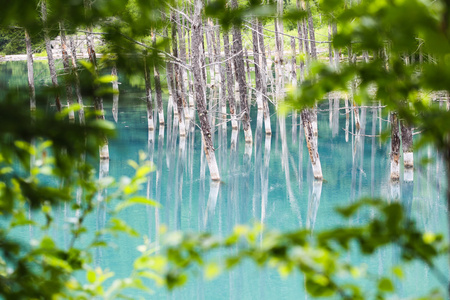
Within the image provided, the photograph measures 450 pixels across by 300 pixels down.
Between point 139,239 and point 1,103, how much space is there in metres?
6.06

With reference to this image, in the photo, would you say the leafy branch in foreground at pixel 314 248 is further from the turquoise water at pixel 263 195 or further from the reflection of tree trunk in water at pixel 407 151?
the reflection of tree trunk in water at pixel 407 151

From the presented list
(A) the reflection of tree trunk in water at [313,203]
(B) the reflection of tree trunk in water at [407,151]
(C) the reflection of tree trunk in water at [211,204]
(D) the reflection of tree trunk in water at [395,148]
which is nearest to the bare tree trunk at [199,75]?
(C) the reflection of tree trunk in water at [211,204]

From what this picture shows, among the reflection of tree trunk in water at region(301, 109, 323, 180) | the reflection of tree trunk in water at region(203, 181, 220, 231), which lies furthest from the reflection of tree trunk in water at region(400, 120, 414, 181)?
the reflection of tree trunk in water at region(203, 181, 220, 231)

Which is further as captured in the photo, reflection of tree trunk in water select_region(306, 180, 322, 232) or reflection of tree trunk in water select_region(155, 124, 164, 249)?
reflection of tree trunk in water select_region(306, 180, 322, 232)

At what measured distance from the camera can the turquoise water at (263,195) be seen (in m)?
5.96

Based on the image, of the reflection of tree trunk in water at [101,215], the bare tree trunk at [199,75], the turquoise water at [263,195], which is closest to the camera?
the turquoise water at [263,195]

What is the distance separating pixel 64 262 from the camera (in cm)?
170

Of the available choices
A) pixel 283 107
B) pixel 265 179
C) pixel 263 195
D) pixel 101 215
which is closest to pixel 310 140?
pixel 263 195

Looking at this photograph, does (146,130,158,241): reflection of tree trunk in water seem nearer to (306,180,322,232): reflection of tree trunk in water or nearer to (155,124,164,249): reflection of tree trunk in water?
(155,124,164,249): reflection of tree trunk in water

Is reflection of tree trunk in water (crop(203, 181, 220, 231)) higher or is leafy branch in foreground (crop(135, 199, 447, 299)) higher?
leafy branch in foreground (crop(135, 199, 447, 299))

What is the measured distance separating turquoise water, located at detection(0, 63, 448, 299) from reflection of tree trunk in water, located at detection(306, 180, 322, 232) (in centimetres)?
2

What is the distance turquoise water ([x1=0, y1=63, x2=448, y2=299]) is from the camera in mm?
5961

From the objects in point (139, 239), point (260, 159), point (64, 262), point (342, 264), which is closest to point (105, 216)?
point (139, 239)

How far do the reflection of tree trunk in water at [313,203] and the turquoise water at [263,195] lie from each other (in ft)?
0.06
